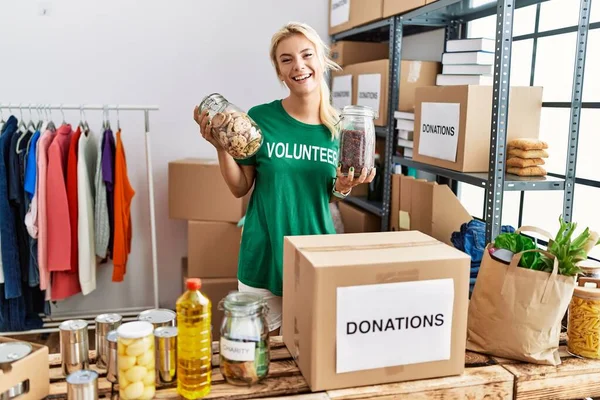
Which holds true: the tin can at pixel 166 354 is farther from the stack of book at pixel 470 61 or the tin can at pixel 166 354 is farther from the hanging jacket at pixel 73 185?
the hanging jacket at pixel 73 185

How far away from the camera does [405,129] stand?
2742 millimetres

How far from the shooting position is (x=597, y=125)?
85.9 inches

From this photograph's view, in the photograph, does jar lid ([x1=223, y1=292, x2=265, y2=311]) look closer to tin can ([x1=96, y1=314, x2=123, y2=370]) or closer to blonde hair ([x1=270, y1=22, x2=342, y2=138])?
tin can ([x1=96, y1=314, x2=123, y2=370])

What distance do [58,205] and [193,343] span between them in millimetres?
2099

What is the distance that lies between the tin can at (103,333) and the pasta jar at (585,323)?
1061 millimetres

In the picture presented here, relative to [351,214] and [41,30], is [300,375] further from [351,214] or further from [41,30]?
[41,30]

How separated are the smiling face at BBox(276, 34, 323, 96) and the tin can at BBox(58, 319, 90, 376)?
3.05 ft

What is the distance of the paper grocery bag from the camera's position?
1280 millimetres

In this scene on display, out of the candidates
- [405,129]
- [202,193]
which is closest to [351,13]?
[405,129]

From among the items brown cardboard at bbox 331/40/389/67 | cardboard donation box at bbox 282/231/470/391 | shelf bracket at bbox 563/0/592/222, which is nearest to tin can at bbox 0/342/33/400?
cardboard donation box at bbox 282/231/470/391

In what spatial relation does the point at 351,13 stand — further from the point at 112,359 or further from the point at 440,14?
the point at 112,359

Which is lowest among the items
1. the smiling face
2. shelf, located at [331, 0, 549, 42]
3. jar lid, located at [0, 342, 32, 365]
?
jar lid, located at [0, 342, 32, 365]

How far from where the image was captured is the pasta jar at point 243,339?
3.70 ft

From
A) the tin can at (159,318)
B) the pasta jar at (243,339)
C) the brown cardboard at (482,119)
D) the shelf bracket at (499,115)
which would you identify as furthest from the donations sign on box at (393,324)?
the brown cardboard at (482,119)
